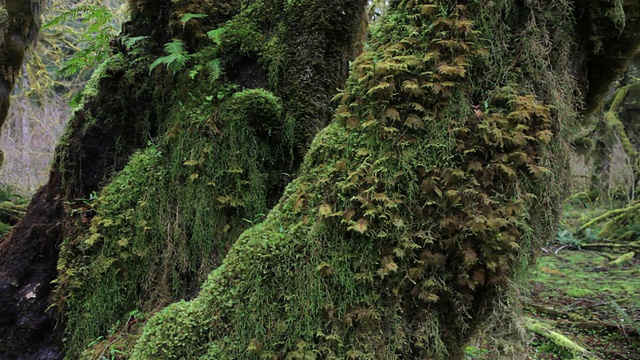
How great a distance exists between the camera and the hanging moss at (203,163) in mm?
3639

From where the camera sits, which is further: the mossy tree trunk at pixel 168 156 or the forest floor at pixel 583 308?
the forest floor at pixel 583 308

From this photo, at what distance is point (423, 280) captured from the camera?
8.23ft

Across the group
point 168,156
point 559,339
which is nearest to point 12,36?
point 168,156

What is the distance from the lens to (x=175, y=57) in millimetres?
3492

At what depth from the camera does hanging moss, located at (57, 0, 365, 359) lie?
3.64 meters

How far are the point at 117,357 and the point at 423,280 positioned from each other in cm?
255

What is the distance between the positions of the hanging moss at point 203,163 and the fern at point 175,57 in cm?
8

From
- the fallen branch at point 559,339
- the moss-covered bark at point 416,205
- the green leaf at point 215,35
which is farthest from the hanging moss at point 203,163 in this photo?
the fallen branch at point 559,339

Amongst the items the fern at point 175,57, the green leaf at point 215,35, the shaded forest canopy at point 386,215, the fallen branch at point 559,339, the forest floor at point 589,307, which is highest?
the green leaf at point 215,35

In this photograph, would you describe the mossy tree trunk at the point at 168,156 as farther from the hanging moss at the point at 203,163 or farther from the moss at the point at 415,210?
the moss at the point at 415,210

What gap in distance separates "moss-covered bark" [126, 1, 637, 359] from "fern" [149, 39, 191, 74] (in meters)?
1.66

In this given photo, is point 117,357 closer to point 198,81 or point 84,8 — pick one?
point 198,81

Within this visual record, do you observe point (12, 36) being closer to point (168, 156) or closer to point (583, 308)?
point (168, 156)

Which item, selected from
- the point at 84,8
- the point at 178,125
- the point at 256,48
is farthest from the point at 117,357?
the point at 84,8
